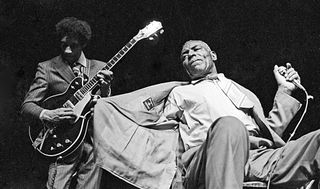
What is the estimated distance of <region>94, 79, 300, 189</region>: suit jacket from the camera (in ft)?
9.68

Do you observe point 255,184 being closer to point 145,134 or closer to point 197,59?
point 145,134

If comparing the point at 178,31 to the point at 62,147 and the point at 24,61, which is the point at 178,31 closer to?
the point at 24,61

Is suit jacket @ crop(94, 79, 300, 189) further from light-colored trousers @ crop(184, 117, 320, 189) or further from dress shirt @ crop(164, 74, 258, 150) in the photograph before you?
light-colored trousers @ crop(184, 117, 320, 189)

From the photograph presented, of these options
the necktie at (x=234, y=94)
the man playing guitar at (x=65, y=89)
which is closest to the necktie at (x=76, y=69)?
the man playing guitar at (x=65, y=89)

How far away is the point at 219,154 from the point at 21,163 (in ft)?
5.35

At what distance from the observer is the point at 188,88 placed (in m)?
3.35

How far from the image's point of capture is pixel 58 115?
125 inches

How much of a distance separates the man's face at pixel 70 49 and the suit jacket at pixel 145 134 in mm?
306

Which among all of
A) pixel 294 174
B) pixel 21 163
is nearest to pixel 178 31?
pixel 21 163

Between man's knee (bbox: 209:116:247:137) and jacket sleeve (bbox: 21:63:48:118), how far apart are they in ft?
2.99

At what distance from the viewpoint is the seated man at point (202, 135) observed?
2.61 m

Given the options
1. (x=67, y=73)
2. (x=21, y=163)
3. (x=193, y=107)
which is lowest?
(x=21, y=163)

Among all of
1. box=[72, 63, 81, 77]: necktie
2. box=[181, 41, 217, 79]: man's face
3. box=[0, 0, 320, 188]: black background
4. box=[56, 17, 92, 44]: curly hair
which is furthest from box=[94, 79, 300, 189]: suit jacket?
box=[0, 0, 320, 188]: black background

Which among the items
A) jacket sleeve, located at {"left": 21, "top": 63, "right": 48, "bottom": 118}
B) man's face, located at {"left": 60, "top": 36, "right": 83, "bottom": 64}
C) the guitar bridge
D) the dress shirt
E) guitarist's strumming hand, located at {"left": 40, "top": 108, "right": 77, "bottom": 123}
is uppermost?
man's face, located at {"left": 60, "top": 36, "right": 83, "bottom": 64}
